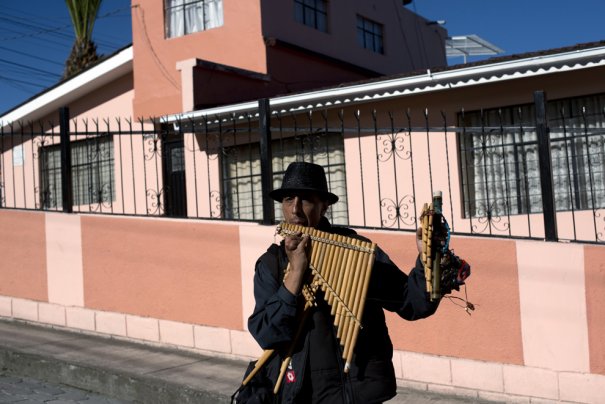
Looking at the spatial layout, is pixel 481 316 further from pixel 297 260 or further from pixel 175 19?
pixel 175 19

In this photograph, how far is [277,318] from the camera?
2.70 m

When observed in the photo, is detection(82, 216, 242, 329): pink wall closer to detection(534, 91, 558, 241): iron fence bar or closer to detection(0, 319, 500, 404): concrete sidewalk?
detection(0, 319, 500, 404): concrete sidewalk

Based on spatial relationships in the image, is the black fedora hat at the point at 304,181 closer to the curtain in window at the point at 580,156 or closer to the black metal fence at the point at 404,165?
the black metal fence at the point at 404,165

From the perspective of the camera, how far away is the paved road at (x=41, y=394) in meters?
6.07

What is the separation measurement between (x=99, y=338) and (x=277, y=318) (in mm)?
5792

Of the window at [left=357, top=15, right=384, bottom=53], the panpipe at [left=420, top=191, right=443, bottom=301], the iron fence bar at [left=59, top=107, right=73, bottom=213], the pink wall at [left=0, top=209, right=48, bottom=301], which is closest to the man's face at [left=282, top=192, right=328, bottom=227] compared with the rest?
the panpipe at [left=420, top=191, right=443, bottom=301]

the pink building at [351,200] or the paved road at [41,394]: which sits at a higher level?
the pink building at [351,200]

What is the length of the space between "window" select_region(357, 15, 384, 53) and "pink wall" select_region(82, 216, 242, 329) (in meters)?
8.70

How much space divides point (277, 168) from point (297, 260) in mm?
7525

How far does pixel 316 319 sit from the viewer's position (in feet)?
9.25

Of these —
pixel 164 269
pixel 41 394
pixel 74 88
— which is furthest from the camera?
pixel 74 88

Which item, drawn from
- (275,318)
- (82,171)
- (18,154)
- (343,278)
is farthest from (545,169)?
(18,154)

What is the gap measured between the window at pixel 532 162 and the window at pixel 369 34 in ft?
22.2

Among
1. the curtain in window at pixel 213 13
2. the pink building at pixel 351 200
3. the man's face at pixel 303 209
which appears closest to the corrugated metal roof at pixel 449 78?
the pink building at pixel 351 200
